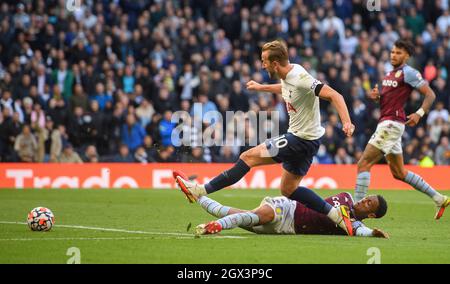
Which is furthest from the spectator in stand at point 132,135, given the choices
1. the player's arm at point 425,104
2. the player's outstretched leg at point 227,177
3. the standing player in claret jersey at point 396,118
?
the player's outstretched leg at point 227,177

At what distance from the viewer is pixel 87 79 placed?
26.4 meters

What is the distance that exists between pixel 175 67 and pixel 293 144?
51.9 ft

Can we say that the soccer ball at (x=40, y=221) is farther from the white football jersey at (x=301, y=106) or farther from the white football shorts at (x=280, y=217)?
the white football jersey at (x=301, y=106)

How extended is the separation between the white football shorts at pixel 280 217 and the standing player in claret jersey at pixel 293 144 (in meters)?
0.15

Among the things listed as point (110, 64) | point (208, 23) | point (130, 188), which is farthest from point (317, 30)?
point (130, 188)

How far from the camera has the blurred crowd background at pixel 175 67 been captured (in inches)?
1006

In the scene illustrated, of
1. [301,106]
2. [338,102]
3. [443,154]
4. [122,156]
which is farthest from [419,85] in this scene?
[443,154]

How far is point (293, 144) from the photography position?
475 inches

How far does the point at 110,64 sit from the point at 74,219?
12705 mm

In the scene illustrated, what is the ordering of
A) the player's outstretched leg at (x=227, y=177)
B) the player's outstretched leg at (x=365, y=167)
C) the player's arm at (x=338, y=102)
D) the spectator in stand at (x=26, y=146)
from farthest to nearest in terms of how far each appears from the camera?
the spectator in stand at (x=26, y=146)
the player's outstretched leg at (x=365, y=167)
the player's outstretched leg at (x=227, y=177)
the player's arm at (x=338, y=102)

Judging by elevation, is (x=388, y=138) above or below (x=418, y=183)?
above

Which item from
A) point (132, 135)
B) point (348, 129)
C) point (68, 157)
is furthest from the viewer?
point (132, 135)

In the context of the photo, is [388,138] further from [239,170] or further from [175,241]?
[175,241]

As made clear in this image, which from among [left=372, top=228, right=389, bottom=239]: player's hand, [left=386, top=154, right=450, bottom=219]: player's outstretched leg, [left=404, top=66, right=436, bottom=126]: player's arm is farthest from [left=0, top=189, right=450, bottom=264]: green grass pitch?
[left=404, top=66, right=436, bottom=126]: player's arm
